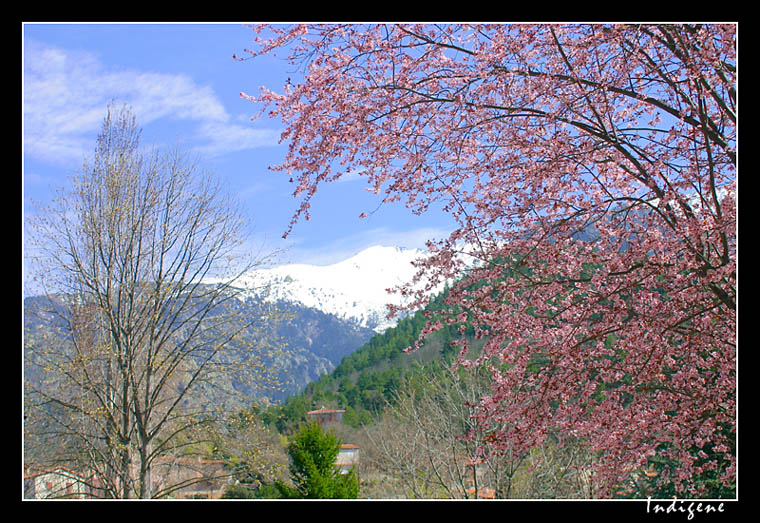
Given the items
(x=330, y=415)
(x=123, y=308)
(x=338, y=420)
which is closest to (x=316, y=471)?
(x=123, y=308)

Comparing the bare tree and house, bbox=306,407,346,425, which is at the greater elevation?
the bare tree

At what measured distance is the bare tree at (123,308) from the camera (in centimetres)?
737

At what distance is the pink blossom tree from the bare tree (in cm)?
557

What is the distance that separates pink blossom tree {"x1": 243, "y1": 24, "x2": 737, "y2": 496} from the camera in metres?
2.51

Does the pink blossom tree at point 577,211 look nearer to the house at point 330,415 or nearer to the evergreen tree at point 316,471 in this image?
the evergreen tree at point 316,471

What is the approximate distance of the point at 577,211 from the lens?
2.68m

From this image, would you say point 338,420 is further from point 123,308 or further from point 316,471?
point 123,308

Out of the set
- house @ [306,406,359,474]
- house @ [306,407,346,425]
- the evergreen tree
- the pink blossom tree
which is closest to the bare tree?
the evergreen tree

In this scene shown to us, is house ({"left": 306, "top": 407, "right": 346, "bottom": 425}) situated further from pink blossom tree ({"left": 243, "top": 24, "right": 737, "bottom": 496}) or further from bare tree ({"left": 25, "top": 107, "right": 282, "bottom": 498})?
pink blossom tree ({"left": 243, "top": 24, "right": 737, "bottom": 496})

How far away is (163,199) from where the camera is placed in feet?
26.7

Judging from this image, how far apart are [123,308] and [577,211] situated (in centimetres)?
710
